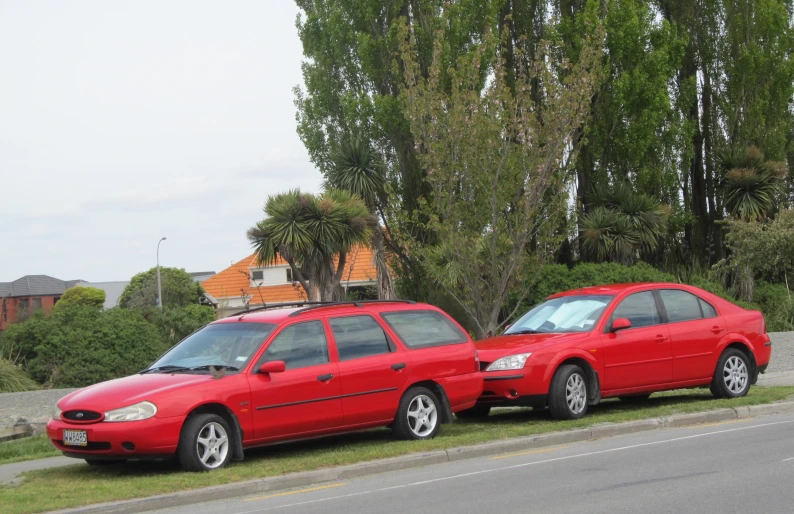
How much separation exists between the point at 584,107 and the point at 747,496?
11.4m

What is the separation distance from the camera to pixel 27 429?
13.5 metres

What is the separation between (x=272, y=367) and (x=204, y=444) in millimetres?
1008

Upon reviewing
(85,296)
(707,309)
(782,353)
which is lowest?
(782,353)

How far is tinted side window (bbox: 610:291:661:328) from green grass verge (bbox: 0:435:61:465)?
23.3 ft

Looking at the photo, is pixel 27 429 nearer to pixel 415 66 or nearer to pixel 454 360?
pixel 454 360

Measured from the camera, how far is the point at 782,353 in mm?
20625

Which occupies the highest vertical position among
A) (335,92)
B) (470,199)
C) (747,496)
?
(335,92)

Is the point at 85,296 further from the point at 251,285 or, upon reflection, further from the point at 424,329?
the point at 424,329

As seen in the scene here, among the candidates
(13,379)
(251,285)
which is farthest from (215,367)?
(251,285)

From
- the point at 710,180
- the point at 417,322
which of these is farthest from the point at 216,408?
the point at 710,180

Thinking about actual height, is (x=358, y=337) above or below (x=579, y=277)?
below

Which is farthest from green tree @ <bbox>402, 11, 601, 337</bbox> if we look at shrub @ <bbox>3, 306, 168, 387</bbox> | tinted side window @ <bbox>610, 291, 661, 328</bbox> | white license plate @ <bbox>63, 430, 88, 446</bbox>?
white license plate @ <bbox>63, 430, 88, 446</bbox>

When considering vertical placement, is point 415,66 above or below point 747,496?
above

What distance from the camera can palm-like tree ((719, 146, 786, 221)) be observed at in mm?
31330
